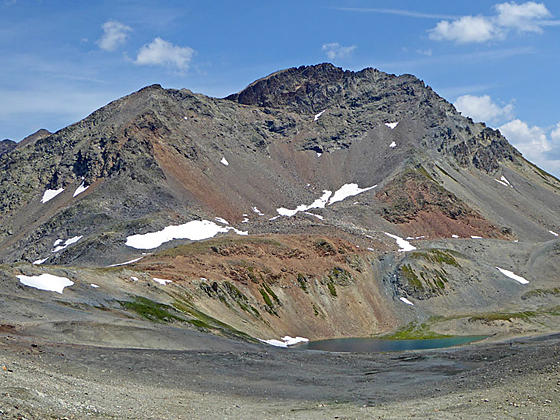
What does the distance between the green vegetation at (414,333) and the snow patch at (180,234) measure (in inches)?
2355

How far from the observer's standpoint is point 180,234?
17388 centimetres

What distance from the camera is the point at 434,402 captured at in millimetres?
37562

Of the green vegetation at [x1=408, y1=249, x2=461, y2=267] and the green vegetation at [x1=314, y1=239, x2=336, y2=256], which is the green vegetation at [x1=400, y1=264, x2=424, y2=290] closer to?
the green vegetation at [x1=408, y1=249, x2=461, y2=267]

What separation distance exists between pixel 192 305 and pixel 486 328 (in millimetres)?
A: 69732

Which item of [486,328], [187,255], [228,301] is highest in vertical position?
[187,255]

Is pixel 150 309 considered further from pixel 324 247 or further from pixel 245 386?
pixel 324 247

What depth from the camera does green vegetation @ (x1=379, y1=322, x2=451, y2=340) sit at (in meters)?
131

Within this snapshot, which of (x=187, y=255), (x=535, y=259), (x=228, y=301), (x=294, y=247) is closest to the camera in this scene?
(x=228, y=301)

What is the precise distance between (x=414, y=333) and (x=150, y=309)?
7017 centimetres

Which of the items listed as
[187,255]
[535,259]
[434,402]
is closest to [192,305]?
[187,255]

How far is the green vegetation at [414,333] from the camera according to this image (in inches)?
5148

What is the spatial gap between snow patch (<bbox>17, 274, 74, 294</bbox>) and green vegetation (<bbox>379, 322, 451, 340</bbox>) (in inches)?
2756

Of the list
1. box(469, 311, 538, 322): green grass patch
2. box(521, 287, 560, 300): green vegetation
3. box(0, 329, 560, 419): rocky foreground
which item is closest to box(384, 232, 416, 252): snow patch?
box(521, 287, 560, 300): green vegetation

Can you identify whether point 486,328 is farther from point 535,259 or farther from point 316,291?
point 535,259
